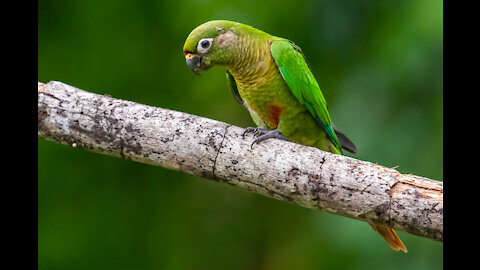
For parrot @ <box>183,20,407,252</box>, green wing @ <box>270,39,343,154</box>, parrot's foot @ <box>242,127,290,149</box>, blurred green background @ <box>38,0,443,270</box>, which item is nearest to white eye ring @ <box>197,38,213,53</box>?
parrot @ <box>183,20,407,252</box>

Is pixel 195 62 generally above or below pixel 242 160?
above

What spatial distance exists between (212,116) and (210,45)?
1.13 m

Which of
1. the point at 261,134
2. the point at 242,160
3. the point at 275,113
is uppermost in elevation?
the point at 275,113

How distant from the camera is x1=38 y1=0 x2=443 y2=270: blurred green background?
2988 mm

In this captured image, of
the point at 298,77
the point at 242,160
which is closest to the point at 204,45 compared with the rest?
the point at 298,77

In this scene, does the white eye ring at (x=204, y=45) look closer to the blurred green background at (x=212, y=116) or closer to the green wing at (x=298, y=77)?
the green wing at (x=298, y=77)

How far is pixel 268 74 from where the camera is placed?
2.75 metres

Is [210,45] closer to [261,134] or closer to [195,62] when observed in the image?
[195,62]

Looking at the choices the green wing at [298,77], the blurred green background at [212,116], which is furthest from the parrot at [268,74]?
the blurred green background at [212,116]

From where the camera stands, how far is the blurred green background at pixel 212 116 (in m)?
2.99

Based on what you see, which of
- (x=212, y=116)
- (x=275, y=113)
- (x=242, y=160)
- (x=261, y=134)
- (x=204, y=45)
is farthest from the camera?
(x=212, y=116)

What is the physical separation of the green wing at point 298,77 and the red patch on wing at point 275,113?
0.16m

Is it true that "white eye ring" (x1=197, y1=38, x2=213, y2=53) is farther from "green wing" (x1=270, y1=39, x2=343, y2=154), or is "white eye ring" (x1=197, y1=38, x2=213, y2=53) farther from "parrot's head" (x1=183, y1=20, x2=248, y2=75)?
"green wing" (x1=270, y1=39, x2=343, y2=154)
